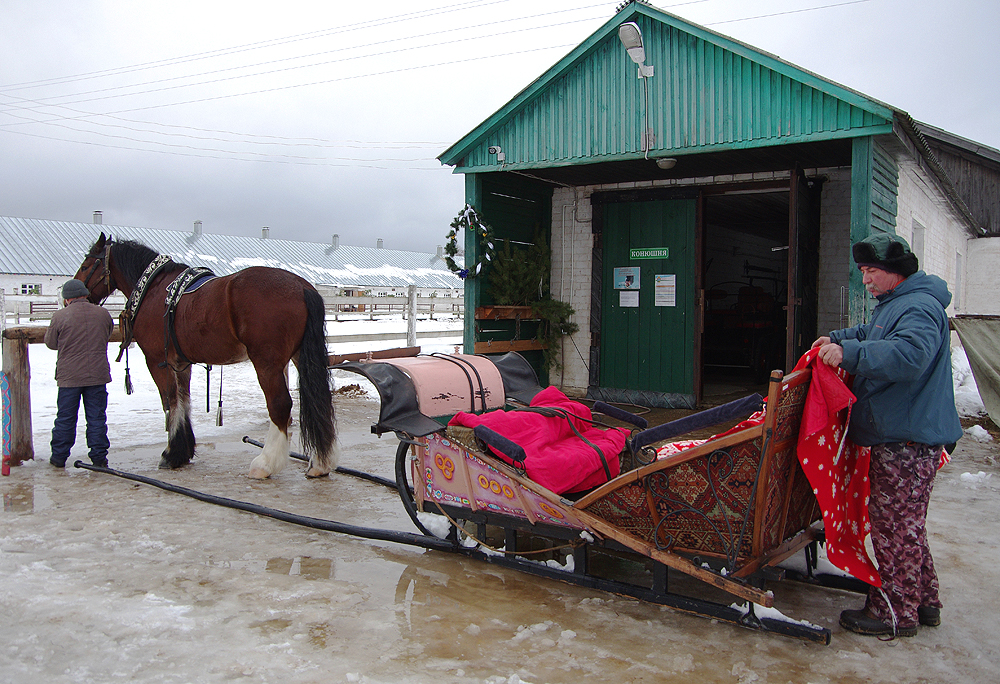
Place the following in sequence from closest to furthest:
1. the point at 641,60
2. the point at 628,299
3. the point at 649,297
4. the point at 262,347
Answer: the point at 262,347 → the point at 641,60 → the point at 649,297 → the point at 628,299

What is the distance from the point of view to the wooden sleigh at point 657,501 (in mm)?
2830

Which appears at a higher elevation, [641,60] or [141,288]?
[641,60]

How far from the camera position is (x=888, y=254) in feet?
10.00

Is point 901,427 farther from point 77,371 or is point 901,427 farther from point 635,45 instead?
point 77,371

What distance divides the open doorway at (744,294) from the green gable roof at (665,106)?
1.80 meters

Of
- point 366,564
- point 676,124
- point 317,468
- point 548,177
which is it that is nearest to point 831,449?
point 366,564

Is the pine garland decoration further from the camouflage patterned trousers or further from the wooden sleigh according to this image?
the camouflage patterned trousers

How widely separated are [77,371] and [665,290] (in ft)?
21.5

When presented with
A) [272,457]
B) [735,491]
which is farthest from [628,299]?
[735,491]

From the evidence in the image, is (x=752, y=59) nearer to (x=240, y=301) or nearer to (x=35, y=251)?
(x=240, y=301)

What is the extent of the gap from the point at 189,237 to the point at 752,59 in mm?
44081

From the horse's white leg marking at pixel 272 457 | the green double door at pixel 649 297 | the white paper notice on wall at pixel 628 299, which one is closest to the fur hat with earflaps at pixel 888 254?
the horse's white leg marking at pixel 272 457

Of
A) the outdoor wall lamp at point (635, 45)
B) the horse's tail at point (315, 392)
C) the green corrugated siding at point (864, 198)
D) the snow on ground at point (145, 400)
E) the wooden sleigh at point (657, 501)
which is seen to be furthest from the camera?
the snow on ground at point (145, 400)

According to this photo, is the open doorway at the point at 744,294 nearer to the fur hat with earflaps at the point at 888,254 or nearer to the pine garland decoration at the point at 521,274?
the pine garland decoration at the point at 521,274
